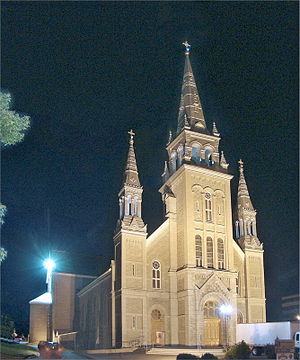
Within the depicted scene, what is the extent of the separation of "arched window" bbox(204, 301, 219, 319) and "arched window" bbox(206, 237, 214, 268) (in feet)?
12.6

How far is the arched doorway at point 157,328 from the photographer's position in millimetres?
46812

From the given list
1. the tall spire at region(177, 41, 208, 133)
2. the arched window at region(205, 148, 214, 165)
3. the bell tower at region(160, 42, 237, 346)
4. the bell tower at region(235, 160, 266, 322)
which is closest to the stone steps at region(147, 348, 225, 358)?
the bell tower at region(160, 42, 237, 346)

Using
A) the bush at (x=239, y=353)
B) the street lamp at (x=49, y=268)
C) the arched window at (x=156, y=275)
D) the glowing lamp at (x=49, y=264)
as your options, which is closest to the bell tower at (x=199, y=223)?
the arched window at (x=156, y=275)

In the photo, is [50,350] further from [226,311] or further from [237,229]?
[237,229]

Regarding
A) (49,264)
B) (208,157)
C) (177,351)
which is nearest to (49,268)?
(49,264)

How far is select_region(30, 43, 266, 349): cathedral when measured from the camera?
1823 inches

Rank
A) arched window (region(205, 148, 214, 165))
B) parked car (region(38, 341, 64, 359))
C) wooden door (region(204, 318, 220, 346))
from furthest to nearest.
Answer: arched window (region(205, 148, 214, 165)), wooden door (region(204, 318, 220, 346)), parked car (region(38, 341, 64, 359))

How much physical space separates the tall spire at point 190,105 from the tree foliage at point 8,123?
102ft

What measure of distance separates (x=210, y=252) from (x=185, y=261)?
148 inches

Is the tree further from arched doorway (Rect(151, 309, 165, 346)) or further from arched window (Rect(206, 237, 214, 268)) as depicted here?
arched window (Rect(206, 237, 214, 268))

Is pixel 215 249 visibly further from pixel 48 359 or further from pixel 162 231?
pixel 48 359

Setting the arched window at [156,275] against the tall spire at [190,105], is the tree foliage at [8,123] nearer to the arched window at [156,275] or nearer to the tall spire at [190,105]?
the arched window at [156,275]

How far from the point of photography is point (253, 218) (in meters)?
55.7

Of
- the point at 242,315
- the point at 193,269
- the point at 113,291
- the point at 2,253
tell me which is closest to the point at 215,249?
the point at 193,269
